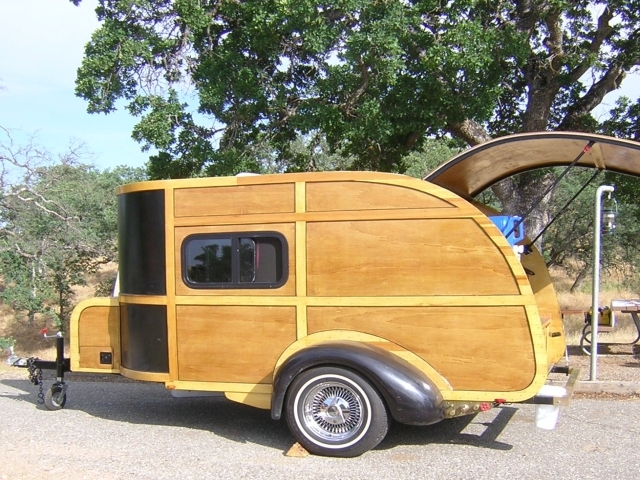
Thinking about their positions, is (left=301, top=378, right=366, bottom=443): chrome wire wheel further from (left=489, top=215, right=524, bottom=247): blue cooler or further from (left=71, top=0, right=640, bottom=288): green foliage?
(left=71, top=0, right=640, bottom=288): green foliage

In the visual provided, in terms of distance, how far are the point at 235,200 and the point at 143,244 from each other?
0.99 metres

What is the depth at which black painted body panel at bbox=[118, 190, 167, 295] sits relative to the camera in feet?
20.8

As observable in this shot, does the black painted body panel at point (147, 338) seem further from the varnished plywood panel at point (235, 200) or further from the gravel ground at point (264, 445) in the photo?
the varnished plywood panel at point (235, 200)

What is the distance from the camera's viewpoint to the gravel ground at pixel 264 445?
529 cm

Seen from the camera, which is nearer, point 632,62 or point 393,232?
point 393,232

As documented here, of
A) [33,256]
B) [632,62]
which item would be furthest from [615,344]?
[33,256]

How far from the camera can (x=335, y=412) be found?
18.7ft

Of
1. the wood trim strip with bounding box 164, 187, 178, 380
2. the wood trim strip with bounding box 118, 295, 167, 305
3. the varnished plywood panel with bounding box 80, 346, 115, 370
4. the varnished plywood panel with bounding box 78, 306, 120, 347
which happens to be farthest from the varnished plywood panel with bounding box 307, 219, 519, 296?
the varnished plywood panel with bounding box 80, 346, 115, 370

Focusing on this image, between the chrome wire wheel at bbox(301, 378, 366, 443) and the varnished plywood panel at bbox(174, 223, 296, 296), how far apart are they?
86 cm

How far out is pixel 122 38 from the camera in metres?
10.8

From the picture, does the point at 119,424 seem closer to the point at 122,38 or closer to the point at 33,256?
the point at 122,38

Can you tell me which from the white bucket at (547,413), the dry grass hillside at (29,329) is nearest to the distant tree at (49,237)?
the dry grass hillside at (29,329)

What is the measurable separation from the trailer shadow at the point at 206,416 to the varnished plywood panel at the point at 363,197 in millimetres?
2025

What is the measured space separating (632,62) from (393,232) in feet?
28.7
